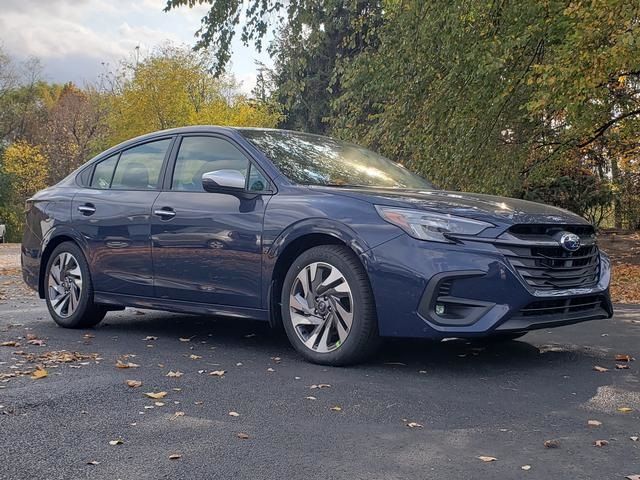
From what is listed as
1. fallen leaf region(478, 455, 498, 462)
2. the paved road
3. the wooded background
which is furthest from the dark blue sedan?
the wooded background

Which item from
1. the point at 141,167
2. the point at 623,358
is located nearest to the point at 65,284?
the point at 141,167

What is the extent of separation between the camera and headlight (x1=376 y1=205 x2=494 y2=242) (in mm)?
4871

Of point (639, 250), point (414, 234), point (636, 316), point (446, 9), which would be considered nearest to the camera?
point (414, 234)

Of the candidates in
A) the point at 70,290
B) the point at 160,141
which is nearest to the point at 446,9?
the point at 160,141

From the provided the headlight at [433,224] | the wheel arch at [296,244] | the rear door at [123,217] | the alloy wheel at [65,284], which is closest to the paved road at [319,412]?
the wheel arch at [296,244]

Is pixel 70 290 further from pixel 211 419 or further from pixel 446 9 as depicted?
pixel 446 9

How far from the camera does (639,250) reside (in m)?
19.3

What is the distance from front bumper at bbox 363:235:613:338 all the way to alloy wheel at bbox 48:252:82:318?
3224mm

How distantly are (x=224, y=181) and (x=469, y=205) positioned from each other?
1749mm

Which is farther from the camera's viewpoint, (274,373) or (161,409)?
(274,373)

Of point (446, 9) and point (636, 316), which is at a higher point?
point (446, 9)

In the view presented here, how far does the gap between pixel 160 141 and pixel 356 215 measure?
2.34 metres

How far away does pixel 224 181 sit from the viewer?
568 centimetres

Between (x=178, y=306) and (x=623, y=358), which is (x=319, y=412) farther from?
(x=623, y=358)
